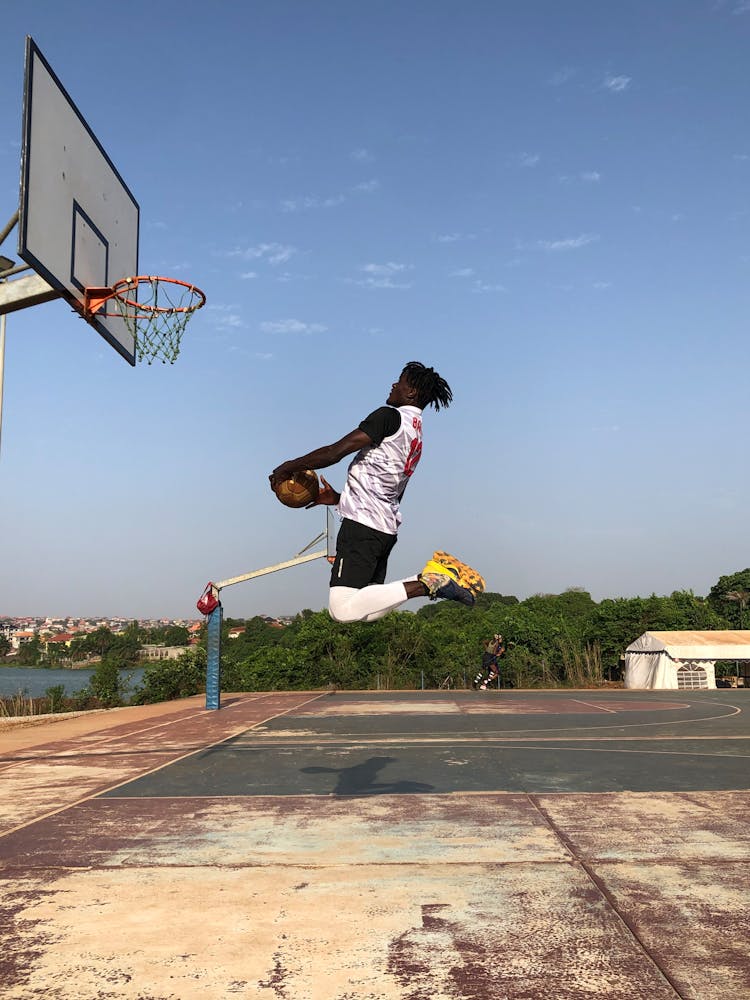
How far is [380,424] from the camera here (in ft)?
15.2

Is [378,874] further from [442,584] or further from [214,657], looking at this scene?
[214,657]

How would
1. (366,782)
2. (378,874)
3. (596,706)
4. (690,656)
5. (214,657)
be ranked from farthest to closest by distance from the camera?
(690,656) < (596,706) < (214,657) < (366,782) < (378,874)

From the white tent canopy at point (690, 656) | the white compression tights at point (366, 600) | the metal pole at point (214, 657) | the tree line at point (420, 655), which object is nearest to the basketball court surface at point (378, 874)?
the white compression tights at point (366, 600)

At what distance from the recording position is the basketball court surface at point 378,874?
2.76m

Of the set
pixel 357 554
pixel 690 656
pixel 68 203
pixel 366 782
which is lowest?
pixel 690 656

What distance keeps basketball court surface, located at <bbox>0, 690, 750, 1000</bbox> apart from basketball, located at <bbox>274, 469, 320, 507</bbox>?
6.82 ft

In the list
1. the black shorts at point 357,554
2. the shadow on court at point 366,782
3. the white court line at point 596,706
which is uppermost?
the black shorts at point 357,554

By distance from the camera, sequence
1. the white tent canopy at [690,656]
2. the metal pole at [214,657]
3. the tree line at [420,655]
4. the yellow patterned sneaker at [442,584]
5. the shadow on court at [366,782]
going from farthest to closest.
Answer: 1. the tree line at [420,655]
2. the white tent canopy at [690,656]
3. the metal pole at [214,657]
4. the shadow on court at [366,782]
5. the yellow patterned sneaker at [442,584]

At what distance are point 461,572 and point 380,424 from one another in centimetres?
107

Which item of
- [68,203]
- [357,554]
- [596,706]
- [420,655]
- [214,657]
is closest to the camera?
[357,554]

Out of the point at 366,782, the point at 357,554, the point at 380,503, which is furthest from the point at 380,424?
the point at 366,782

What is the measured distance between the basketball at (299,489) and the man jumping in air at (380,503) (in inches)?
7.7

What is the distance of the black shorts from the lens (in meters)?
4.70

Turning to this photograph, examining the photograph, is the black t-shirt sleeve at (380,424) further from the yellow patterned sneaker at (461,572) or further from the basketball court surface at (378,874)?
the basketball court surface at (378,874)
